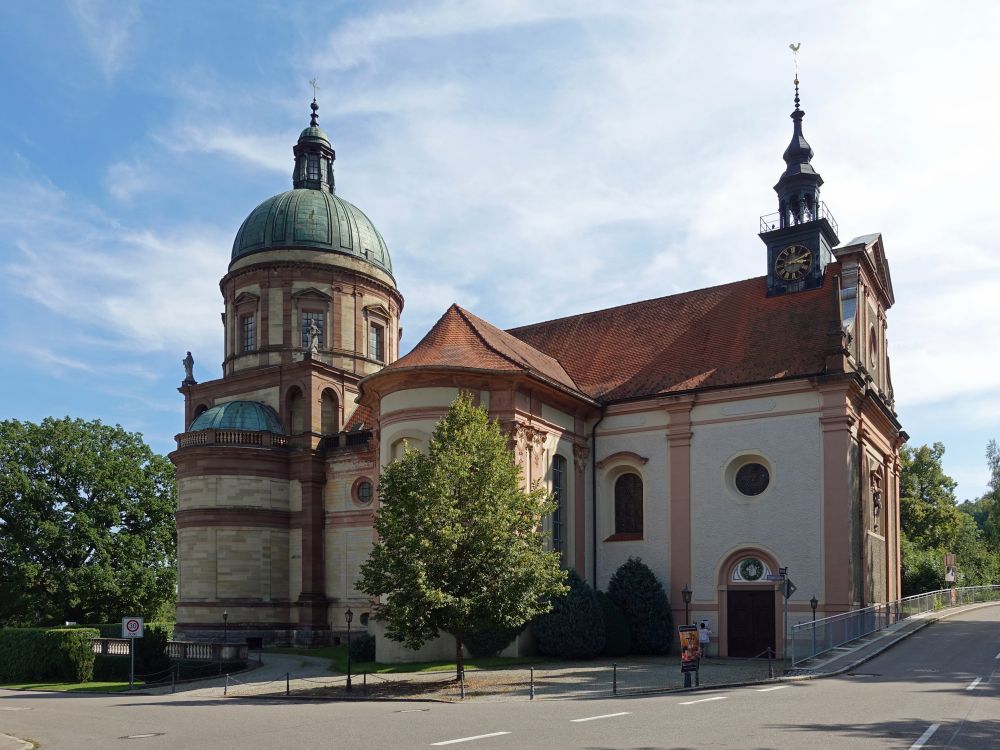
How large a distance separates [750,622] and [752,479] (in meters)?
4.63

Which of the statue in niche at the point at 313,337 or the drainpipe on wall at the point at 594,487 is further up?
the statue in niche at the point at 313,337

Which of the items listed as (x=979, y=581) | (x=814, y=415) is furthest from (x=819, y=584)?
(x=979, y=581)

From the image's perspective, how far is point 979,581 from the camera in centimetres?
6269

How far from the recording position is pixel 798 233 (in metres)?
36.1

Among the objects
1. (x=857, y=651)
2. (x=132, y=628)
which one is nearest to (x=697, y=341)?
(x=857, y=651)

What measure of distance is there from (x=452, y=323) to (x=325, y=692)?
46.0 feet

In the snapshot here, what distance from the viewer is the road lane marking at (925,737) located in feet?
40.5

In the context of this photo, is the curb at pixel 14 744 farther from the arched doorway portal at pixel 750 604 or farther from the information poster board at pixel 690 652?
the arched doorway portal at pixel 750 604

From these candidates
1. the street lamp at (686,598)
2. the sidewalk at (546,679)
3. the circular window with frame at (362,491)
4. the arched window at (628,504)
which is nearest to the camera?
the sidewalk at (546,679)

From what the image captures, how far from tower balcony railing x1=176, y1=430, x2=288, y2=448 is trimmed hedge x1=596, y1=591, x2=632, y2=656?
1950 cm

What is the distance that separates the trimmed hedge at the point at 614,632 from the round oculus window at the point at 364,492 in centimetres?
1513

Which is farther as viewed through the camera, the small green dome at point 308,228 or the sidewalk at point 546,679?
the small green dome at point 308,228

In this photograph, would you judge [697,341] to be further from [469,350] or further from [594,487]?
[469,350]

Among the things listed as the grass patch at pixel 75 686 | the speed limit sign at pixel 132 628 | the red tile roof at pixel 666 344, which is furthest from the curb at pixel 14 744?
the red tile roof at pixel 666 344
